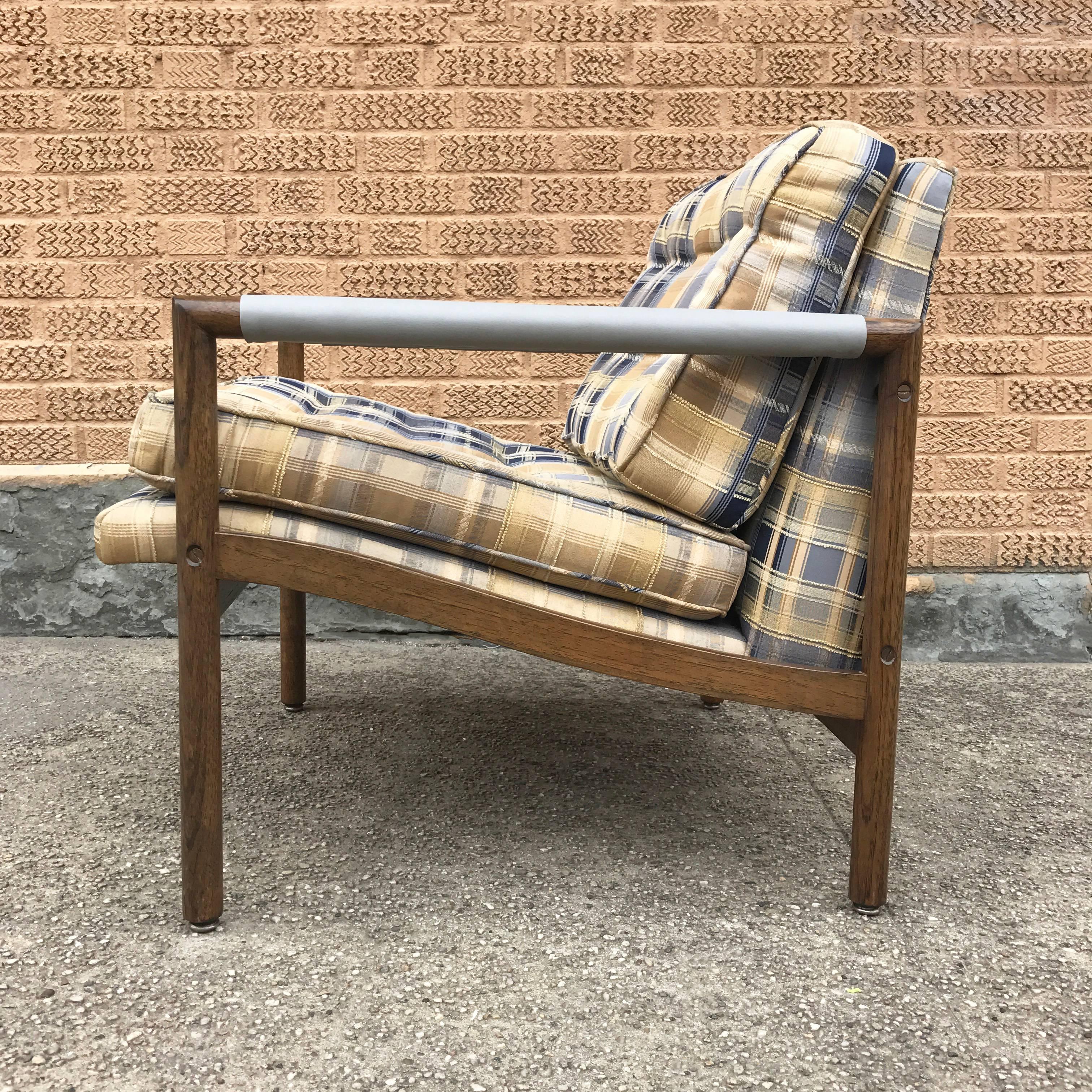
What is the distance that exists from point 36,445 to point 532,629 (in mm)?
2031

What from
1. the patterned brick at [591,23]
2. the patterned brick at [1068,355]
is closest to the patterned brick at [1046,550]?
the patterned brick at [1068,355]

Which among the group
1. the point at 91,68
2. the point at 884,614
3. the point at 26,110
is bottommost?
the point at 884,614

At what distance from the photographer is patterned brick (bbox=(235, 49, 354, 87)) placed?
2.59 metres

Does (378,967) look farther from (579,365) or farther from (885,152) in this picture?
(579,365)

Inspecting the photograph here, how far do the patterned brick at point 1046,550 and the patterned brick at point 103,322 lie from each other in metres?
2.48

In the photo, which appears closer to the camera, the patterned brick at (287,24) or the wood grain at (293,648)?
the wood grain at (293,648)

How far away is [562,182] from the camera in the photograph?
2637mm

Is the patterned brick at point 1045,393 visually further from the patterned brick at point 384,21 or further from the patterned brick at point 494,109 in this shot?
the patterned brick at point 384,21

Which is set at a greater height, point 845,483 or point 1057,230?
point 1057,230

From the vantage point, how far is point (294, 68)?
2.59 meters

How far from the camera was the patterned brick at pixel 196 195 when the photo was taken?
2.64 metres

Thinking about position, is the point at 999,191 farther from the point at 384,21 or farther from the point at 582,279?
the point at 384,21

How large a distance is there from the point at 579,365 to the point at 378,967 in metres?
1.84

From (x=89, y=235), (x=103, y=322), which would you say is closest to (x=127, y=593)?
(x=103, y=322)
